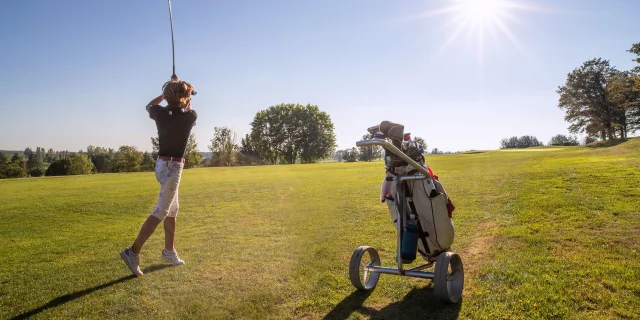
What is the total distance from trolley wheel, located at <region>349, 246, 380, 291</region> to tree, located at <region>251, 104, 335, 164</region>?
308 ft

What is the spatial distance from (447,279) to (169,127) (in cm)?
411

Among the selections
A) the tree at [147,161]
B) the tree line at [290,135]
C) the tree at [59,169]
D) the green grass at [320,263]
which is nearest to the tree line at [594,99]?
the tree line at [290,135]

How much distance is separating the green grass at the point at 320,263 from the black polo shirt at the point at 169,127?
1759mm

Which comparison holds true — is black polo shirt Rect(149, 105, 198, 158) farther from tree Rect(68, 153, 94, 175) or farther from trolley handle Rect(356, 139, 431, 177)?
tree Rect(68, 153, 94, 175)

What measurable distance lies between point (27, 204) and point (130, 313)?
12.2 meters

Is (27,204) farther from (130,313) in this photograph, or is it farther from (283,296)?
(283,296)

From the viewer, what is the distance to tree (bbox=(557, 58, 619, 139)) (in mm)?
65562

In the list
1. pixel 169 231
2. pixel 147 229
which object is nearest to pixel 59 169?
pixel 169 231

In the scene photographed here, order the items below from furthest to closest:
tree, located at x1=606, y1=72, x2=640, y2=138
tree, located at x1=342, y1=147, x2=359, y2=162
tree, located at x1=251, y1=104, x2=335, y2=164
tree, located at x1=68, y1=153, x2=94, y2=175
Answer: tree, located at x1=342, y1=147, x2=359, y2=162 → tree, located at x1=251, y1=104, x2=335, y2=164 → tree, located at x1=68, y1=153, x2=94, y2=175 → tree, located at x1=606, y1=72, x2=640, y2=138

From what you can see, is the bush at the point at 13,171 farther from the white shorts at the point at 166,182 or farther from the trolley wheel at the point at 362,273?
the trolley wheel at the point at 362,273

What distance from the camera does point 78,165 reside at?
78312 mm

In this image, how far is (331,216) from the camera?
31.8 feet

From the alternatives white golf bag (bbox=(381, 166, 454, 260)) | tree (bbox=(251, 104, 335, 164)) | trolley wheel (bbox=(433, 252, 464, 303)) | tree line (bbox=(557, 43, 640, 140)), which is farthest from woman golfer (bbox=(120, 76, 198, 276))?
tree (bbox=(251, 104, 335, 164))

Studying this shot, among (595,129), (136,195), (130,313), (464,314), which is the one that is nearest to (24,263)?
(130,313)
